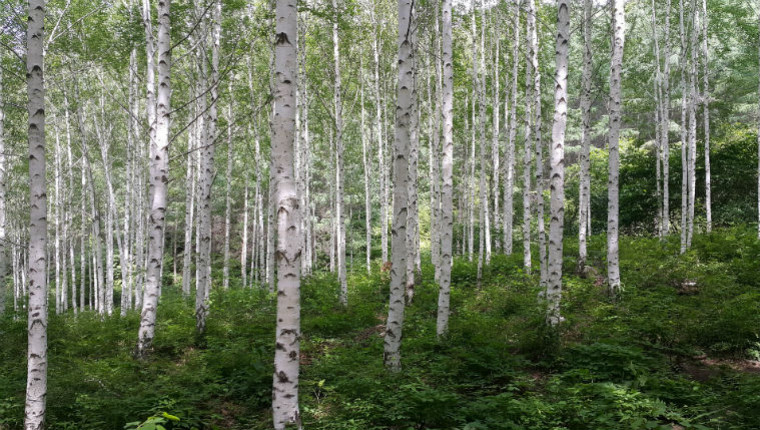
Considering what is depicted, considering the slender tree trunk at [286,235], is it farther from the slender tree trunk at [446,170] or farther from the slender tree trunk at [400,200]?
the slender tree trunk at [446,170]

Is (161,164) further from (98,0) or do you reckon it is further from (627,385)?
(98,0)

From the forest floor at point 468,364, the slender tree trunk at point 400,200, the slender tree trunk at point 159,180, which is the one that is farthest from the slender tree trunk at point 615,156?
the slender tree trunk at point 159,180

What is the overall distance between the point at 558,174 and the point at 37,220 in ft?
23.5

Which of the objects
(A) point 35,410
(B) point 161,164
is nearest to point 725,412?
(A) point 35,410

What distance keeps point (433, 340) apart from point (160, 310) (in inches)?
303

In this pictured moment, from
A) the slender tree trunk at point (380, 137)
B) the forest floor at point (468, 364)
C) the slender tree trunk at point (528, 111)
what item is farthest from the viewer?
the slender tree trunk at point (380, 137)

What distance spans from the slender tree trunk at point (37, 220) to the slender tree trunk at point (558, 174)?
676 centimetres

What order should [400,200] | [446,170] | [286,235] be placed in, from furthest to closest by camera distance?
[446,170], [400,200], [286,235]

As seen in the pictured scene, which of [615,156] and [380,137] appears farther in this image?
[380,137]

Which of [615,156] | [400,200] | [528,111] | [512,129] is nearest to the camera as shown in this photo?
[400,200]

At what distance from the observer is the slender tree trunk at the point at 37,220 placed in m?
4.43

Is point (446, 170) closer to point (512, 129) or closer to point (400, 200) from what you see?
point (400, 200)

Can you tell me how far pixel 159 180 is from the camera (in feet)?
24.4

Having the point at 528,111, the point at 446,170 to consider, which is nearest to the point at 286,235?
the point at 446,170
